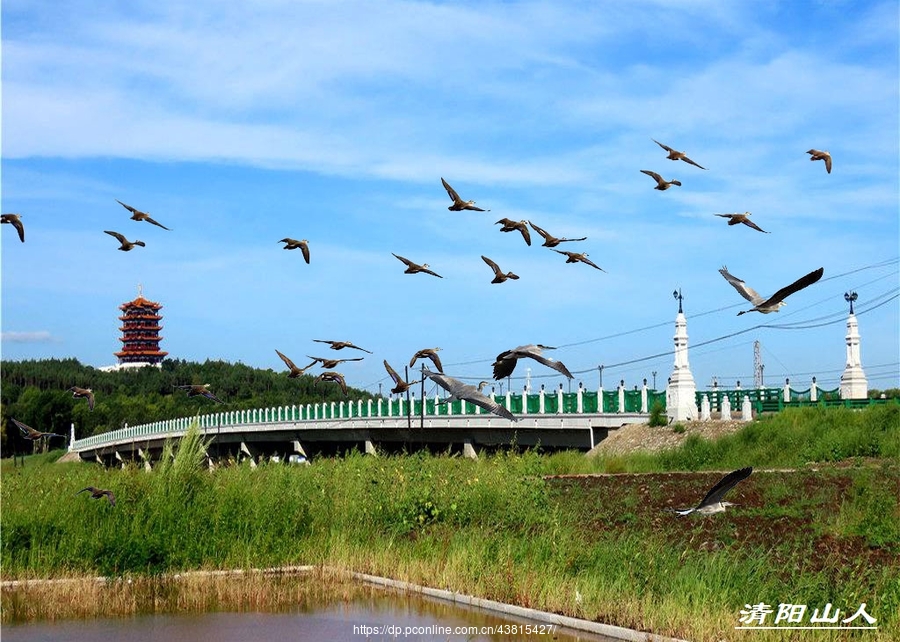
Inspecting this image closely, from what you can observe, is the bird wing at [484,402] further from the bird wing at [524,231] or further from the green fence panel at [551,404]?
the green fence panel at [551,404]

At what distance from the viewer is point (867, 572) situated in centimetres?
1226

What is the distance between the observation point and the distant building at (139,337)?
187 metres

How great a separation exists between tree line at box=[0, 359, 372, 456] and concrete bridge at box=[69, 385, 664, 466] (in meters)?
12.2

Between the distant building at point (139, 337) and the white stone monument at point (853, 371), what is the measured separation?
159151 millimetres

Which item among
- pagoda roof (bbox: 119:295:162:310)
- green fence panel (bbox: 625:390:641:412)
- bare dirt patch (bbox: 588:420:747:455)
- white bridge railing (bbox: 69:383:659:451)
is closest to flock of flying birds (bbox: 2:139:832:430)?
white bridge railing (bbox: 69:383:659:451)

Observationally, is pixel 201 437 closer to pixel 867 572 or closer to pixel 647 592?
pixel 647 592

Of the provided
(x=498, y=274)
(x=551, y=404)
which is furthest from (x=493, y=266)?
(x=551, y=404)

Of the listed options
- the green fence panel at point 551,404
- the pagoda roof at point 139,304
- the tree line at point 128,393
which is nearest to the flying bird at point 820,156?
the green fence panel at point 551,404

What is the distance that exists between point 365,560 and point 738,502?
6784 mm

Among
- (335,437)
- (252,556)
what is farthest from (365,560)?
(335,437)

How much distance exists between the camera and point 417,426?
50.2 metres

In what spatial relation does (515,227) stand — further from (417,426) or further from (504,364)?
(417,426)

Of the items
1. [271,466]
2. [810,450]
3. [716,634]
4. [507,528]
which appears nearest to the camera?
→ [716,634]

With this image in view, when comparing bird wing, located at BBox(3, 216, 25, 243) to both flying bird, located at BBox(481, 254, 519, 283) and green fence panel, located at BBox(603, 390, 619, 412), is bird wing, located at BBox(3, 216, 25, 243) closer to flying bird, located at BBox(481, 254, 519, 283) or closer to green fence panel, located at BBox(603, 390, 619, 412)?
flying bird, located at BBox(481, 254, 519, 283)
